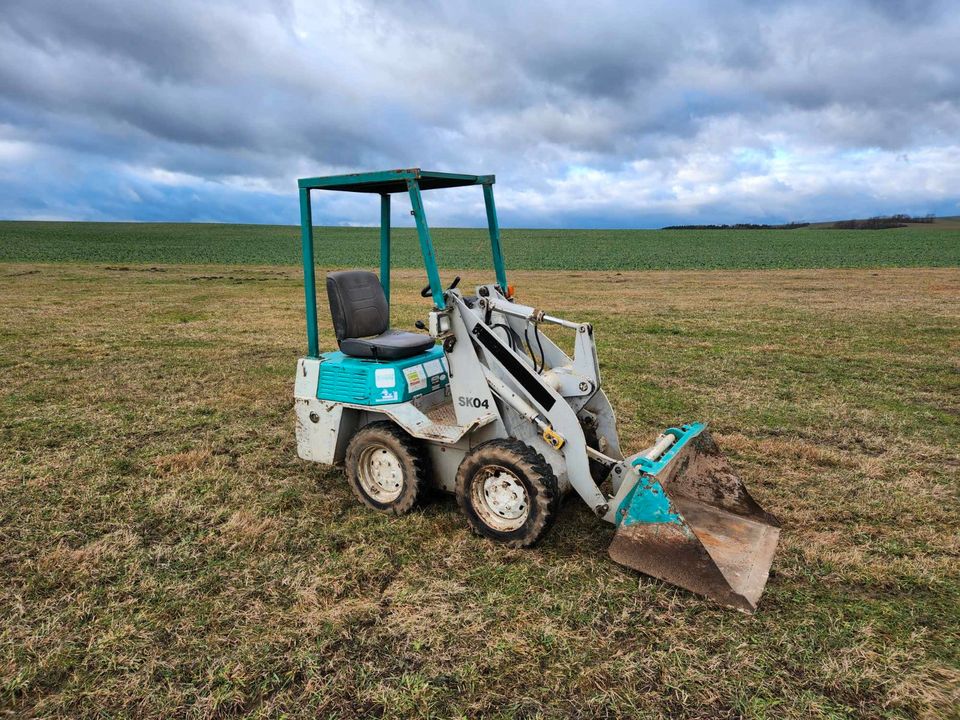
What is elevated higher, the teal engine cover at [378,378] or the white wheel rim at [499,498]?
the teal engine cover at [378,378]

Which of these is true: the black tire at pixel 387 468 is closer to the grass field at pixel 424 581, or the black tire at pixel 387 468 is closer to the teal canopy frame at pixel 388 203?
the grass field at pixel 424 581

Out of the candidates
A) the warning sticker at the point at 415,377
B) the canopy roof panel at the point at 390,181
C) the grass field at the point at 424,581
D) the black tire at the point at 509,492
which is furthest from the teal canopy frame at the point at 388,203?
the grass field at the point at 424,581

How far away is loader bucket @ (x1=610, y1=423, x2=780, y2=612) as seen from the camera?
354 cm

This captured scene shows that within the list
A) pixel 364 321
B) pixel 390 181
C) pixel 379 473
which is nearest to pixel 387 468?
pixel 379 473

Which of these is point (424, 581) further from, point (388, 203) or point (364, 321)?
point (388, 203)

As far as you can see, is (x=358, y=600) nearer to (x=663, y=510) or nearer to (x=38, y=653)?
(x=38, y=653)

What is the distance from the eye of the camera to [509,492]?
160 inches

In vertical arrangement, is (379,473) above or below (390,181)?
below

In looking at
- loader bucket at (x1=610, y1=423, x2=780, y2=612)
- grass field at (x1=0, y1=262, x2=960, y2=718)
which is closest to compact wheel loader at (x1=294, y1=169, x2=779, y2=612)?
loader bucket at (x1=610, y1=423, x2=780, y2=612)

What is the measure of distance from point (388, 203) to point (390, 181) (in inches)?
32.8

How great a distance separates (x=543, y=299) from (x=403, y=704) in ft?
52.5

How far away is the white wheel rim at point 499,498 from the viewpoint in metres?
4.01

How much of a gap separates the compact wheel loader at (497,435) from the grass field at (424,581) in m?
0.19

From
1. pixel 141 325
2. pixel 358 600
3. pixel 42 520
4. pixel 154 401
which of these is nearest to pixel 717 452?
pixel 358 600
